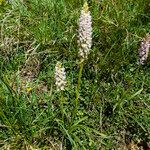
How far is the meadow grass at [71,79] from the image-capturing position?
3621 millimetres

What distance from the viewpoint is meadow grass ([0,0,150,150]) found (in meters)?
3.62

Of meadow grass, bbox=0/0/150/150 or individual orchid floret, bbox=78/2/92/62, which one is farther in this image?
meadow grass, bbox=0/0/150/150

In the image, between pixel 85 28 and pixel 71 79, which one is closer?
pixel 85 28

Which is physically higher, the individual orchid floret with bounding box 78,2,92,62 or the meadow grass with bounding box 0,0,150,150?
the individual orchid floret with bounding box 78,2,92,62

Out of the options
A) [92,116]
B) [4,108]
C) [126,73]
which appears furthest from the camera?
[126,73]

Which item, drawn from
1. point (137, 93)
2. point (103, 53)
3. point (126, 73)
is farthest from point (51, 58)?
point (137, 93)

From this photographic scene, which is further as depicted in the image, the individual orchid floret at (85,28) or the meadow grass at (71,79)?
the meadow grass at (71,79)

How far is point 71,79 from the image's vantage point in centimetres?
407

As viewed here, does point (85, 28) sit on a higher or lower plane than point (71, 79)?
higher

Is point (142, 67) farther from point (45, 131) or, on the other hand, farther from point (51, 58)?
point (45, 131)

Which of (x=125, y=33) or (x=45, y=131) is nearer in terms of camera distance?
(x=45, y=131)

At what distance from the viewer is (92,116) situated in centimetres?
384

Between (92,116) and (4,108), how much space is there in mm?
870

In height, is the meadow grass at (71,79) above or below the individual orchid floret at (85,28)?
below
